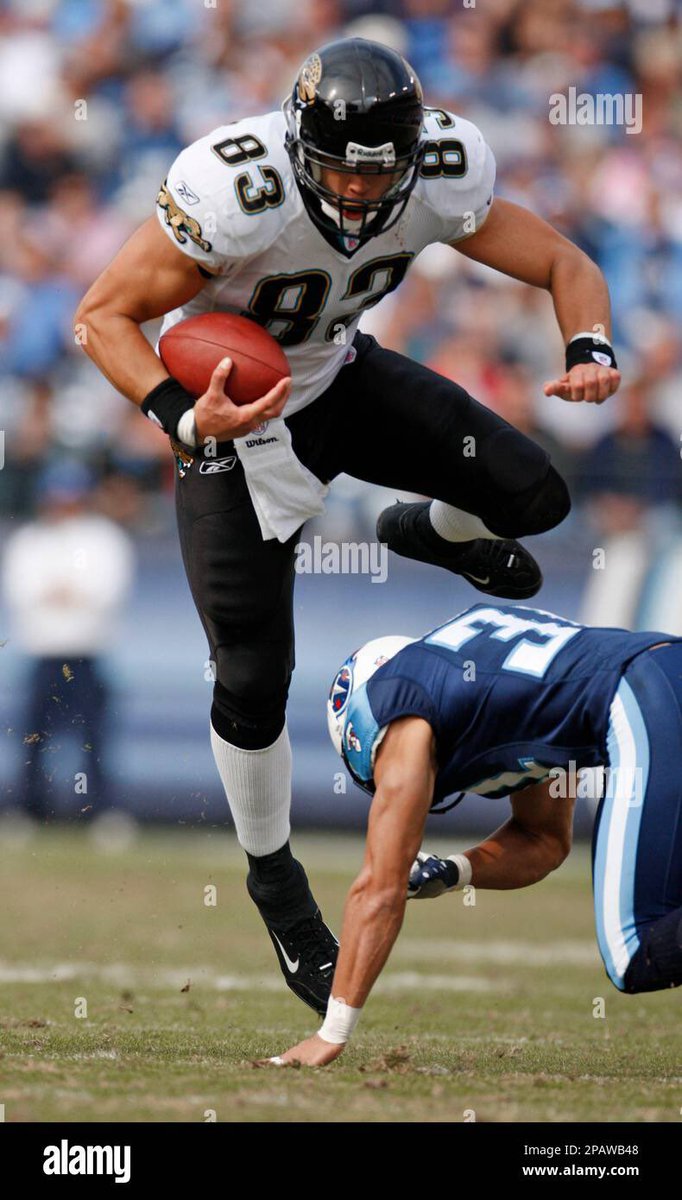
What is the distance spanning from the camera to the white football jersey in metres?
4.04

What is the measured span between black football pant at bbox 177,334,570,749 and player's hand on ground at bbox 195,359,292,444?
548 mm

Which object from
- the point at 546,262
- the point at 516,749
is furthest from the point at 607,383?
the point at 516,749

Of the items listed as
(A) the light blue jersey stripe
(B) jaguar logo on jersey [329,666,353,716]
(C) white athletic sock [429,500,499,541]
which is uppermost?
(C) white athletic sock [429,500,499,541]

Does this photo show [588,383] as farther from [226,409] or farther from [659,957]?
[659,957]

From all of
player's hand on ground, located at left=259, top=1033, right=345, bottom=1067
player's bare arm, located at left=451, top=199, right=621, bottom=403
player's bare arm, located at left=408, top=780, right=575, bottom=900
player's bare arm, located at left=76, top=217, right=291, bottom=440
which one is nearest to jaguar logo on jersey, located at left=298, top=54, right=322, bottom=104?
player's bare arm, located at left=76, top=217, right=291, bottom=440

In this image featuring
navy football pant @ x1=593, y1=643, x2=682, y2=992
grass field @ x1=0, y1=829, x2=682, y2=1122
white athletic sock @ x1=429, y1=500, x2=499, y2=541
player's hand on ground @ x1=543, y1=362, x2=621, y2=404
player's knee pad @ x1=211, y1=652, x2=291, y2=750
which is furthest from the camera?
white athletic sock @ x1=429, y1=500, x2=499, y2=541

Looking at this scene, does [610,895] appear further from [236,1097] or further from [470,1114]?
[236,1097]

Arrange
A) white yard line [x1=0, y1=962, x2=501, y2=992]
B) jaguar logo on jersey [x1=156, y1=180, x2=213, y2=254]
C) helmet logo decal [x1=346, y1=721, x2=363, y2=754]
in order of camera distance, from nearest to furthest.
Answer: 1. helmet logo decal [x1=346, y1=721, x2=363, y2=754]
2. jaguar logo on jersey [x1=156, y1=180, x2=213, y2=254]
3. white yard line [x1=0, y1=962, x2=501, y2=992]

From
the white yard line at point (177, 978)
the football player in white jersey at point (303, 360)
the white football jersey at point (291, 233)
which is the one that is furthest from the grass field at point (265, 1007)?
the white football jersey at point (291, 233)

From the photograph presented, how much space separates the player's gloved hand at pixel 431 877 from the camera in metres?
4.37

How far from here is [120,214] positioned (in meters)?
9.91

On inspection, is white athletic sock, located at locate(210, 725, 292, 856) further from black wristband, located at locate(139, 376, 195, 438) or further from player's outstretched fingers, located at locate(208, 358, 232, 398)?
player's outstretched fingers, located at locate(208, 358, 232, 398)

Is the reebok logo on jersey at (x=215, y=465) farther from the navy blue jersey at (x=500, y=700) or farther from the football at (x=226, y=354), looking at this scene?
the navy blue jersey at (x=500, y=700)

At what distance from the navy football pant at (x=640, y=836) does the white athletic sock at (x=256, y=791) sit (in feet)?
3.99
